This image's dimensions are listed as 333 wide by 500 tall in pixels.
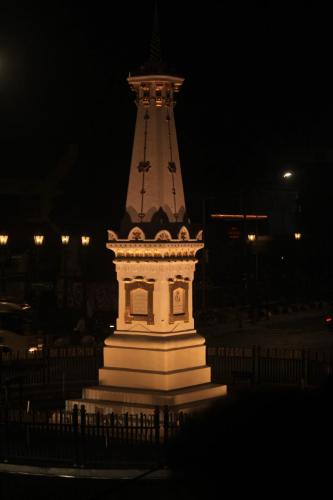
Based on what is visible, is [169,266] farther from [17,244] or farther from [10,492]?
[17,244]

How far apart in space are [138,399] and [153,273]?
99.1 inches

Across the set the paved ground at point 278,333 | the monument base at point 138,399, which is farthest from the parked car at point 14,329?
the monument base at point 138,399

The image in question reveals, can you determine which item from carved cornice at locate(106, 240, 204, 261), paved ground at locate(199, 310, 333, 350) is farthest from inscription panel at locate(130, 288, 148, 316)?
paved ground at locate(199, 310, 333, 350)

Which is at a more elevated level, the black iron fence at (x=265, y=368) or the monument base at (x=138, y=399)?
the black iron fence at (x=265, y=368)

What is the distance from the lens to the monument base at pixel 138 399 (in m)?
17.7

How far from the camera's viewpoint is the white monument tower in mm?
18344

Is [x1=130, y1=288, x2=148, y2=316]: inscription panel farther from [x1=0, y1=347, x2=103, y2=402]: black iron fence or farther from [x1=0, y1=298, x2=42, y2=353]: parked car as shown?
[x1=0, y1=298, x2=42, y2=353]: parked car

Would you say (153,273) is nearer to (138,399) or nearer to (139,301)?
(139,301)

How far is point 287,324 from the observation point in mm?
37250

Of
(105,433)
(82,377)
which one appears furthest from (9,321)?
(105,433)

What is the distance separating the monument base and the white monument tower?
2cm

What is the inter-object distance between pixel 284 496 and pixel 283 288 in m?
46.3

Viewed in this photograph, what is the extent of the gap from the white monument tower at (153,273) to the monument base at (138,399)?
2 centimetres

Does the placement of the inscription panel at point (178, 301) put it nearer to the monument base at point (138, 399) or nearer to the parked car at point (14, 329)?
the monument base at point (138, 399)
